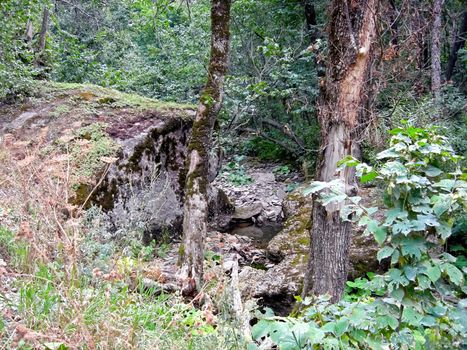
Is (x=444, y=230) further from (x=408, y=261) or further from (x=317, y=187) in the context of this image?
(x=317, y=187)

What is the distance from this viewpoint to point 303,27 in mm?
9180

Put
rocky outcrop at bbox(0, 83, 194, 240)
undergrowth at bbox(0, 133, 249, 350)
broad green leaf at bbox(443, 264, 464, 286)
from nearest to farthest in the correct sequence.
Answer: broad green leaf at bbox(443, 264, 464, 286) → undergrowth at bbox(0, 133, 249, 350) → rocky outcrop at bbox(0, 83, 194, 240)

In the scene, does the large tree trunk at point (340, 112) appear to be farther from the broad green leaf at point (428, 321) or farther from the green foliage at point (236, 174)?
the green foliage at point (236, 174)

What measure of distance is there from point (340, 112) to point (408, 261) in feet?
6.48

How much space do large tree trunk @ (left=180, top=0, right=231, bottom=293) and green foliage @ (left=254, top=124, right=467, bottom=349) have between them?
279 cm

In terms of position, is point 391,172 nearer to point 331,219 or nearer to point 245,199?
point 331,219

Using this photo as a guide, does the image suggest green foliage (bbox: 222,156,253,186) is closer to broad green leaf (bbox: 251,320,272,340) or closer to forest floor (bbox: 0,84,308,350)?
forest floor (bbox: 0,84,308,350)

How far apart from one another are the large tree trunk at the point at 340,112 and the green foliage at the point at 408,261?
67.2 inches

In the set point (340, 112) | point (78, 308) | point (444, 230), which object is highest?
point (340, 112)

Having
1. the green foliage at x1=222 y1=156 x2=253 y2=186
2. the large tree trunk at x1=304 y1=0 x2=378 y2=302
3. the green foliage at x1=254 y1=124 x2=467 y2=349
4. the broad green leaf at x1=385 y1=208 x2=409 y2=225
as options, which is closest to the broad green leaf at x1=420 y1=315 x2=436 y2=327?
the green foliage at x1=254 y1=124 x2=467 y2=349

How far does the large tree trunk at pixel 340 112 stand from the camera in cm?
335

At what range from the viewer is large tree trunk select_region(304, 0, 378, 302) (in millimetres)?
3346

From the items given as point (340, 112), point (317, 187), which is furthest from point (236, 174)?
point (317, 187)

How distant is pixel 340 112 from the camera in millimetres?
3400
